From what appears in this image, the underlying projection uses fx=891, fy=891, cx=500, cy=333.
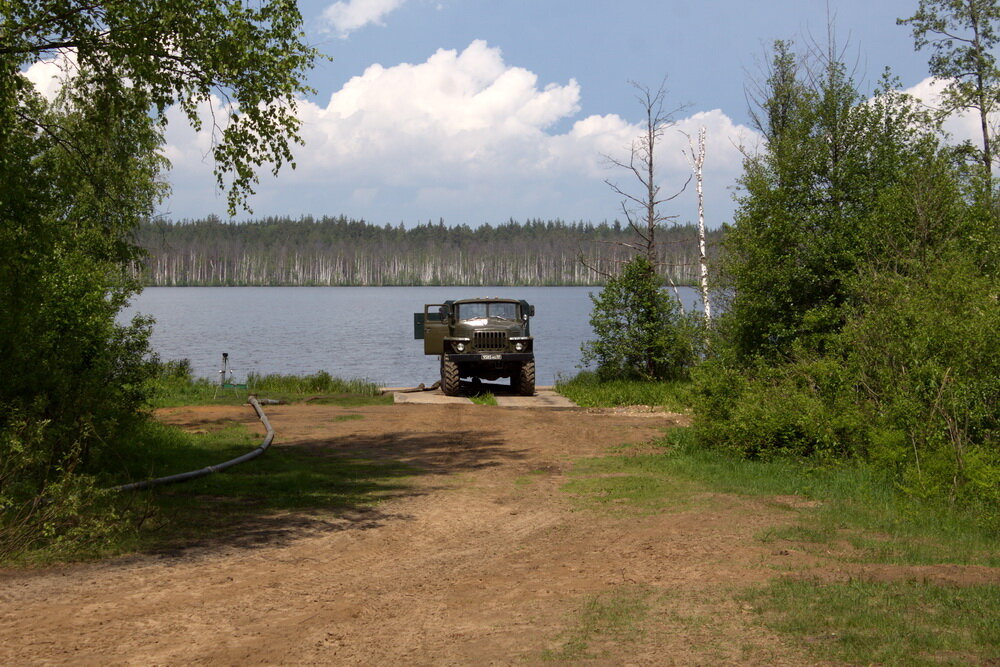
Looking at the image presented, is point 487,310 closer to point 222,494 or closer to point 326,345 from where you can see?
point 222,494

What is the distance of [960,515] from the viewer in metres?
8.77

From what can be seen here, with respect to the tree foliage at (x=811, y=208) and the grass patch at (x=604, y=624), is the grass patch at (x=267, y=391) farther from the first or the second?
the grass patch at (x=604, y=624)

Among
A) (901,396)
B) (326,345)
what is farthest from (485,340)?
(326,345)

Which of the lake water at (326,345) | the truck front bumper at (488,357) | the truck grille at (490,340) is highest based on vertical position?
the truck grille at (490,340)

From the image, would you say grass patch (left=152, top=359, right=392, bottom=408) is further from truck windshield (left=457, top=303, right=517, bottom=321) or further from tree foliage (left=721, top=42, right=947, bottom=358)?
tree foliage (left=721, top=42, right=947, bottom=358)

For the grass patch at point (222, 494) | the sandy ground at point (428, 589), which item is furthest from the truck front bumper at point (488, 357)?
the sandy ground at point (428, 589)

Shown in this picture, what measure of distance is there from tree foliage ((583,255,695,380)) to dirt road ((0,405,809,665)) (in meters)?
12.9

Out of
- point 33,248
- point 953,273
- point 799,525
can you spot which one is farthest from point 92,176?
point 953,273

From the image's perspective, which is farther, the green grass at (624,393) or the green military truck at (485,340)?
the green military truck at (485,340)

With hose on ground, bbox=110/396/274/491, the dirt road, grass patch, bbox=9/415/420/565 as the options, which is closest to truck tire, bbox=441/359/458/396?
grass patch, bbox=9/415/420/565

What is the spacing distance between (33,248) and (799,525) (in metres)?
8.39

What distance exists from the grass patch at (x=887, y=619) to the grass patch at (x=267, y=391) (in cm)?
1708

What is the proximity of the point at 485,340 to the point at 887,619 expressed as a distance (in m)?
17.2

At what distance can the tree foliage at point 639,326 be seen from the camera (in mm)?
23734
